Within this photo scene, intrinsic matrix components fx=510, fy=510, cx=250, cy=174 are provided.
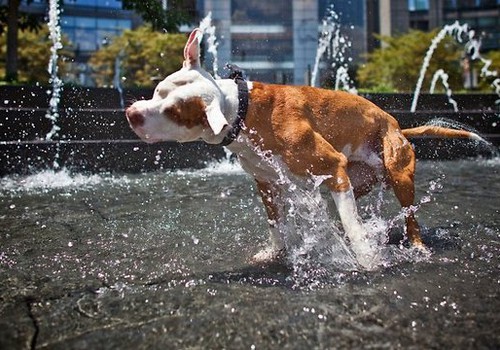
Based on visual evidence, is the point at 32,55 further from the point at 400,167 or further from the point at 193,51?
the point at 400,167

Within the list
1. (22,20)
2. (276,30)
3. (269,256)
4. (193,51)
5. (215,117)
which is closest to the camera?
(215,117)

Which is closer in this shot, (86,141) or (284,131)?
(284,131)

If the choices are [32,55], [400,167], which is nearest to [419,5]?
[32,55]

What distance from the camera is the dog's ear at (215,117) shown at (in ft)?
8.68

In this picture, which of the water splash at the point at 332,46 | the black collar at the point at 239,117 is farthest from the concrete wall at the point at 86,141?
the water splash at the point at 332,46

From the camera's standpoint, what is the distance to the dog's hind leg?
361 cm

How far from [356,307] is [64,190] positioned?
5.31 meters

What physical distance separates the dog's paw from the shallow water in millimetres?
91

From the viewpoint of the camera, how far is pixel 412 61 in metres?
32.4

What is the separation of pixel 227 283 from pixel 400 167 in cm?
157

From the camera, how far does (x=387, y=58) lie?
111 feet

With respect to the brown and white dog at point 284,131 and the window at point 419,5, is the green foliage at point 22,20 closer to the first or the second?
the brown and white dog at point 284,131

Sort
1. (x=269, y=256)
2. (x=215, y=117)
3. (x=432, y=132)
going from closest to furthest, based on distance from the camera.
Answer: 1. (x=215, y=117)
2. (x=269, y=256)
3. (x=432, y=132)

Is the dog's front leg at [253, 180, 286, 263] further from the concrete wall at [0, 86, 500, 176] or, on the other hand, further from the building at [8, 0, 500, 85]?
the building at [8, 0, 500, 85]
